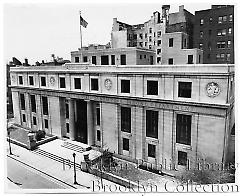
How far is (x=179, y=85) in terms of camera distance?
19.1 meters

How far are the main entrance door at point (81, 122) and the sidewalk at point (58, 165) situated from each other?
2.59 meters

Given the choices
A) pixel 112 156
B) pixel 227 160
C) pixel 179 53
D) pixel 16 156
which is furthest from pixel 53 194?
pixel 179 53

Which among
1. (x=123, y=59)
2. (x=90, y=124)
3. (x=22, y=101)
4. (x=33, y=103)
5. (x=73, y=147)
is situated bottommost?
(x=73, y=147)

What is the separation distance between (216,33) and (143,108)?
21.0 meters

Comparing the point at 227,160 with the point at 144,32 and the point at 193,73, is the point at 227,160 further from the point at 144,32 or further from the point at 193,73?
the point at 144,32

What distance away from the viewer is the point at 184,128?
19594mm

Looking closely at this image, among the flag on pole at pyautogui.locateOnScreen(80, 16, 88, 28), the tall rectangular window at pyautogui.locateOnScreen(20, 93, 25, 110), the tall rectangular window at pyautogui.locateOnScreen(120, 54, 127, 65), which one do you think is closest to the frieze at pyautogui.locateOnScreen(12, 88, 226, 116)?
the tall rectangular window at pyautogui.locateOnScreen(120, 54, 127, 65)

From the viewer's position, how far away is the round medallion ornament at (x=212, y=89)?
17225mm

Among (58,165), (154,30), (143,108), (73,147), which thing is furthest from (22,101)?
(154,30)

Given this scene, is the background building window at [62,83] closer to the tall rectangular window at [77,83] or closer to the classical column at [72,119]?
the tall rectangular window at [77,83]

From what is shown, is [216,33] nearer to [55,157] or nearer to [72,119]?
[72,119]

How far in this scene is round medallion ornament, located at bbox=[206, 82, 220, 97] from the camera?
17.2m

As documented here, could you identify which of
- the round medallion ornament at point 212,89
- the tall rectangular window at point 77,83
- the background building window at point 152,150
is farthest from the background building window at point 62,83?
the round medallion ornament at point 212,89

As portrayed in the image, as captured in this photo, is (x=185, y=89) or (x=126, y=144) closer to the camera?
(x=185, y=89)
